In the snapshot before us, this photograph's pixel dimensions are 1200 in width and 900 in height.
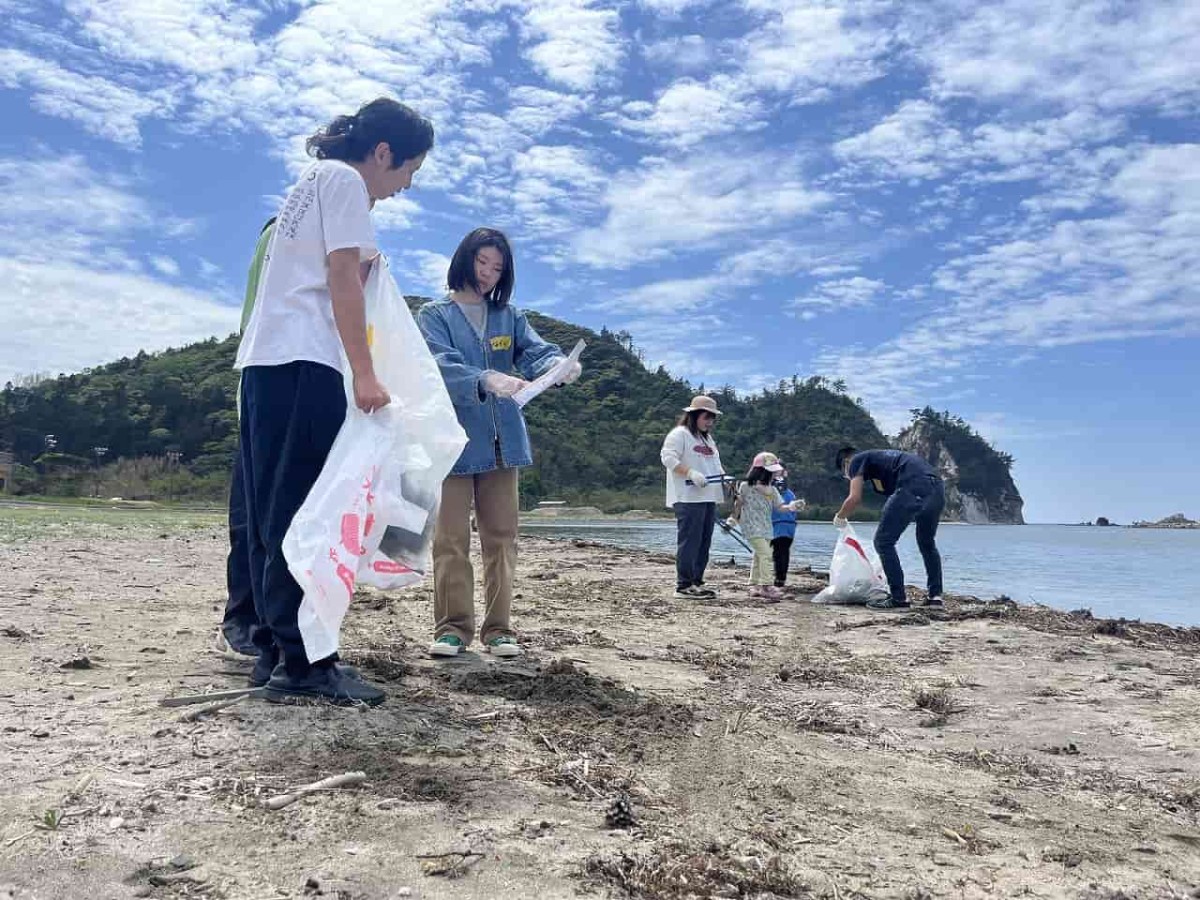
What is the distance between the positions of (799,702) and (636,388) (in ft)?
248

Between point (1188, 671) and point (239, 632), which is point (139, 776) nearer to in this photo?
point (239, 632)

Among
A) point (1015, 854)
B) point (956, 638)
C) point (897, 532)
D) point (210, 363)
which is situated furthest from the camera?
point (210, 363)

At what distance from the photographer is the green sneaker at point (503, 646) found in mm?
4105

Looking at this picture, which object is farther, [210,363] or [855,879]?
[210,363]

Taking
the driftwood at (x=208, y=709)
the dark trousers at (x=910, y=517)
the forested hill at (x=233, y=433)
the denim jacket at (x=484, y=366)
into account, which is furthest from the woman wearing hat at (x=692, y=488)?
the forested hill at (x=233, y=433)

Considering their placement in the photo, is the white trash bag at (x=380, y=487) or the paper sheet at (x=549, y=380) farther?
the paper sheet at (x=549, y=380)

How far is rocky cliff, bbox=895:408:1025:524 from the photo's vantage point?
3194 inches

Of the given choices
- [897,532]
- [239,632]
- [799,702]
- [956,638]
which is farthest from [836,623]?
[239,632]

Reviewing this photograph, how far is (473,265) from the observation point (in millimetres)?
4340

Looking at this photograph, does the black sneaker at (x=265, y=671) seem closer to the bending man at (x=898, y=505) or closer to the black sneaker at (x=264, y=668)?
the black sneaker at (x=264, y=668)

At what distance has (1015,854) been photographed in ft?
6.46

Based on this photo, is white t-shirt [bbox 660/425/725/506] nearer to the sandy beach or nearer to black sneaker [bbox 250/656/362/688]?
the sandy beach

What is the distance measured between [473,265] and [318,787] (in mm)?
2885

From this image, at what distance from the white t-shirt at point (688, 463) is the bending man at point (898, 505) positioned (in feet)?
4.11
